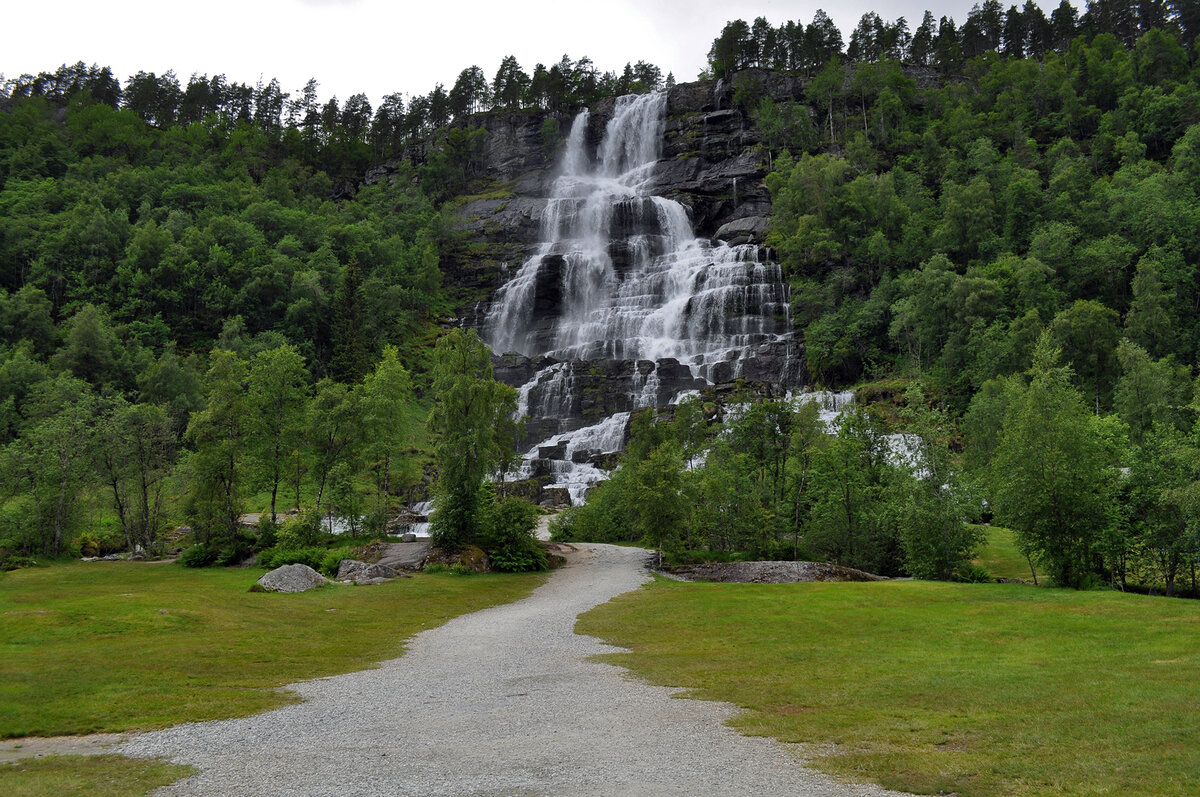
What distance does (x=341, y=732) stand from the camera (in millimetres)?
12078

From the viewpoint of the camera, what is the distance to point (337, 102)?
6993 inches

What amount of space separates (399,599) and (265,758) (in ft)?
67.2

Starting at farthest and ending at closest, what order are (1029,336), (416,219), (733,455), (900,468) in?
(416,219) < (1029,336) < (733,455) < (900,468)

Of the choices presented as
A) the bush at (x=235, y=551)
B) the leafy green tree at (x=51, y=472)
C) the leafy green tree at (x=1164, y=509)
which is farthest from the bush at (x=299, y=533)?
the leafy green tree at (x=1164, y=509)

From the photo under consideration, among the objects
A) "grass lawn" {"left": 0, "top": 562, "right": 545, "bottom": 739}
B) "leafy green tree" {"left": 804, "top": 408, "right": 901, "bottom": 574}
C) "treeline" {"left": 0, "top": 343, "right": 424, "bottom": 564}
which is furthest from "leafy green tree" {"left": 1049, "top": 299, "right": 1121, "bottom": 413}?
"treeline" {"left": 0, "top": 343, "right": 424, "bottom": 564}

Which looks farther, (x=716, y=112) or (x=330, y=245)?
(x=716, y=112)

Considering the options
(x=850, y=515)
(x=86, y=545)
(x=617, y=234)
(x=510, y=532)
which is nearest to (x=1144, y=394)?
(x=850, y=515)

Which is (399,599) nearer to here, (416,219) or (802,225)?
(802,225)

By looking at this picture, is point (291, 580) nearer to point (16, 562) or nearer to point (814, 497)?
point (16, 562)

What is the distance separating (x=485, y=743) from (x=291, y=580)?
78.9 feet

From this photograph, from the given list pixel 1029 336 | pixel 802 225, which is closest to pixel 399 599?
pixel 1029 336

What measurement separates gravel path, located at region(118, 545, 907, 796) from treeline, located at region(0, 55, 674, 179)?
155215 mm

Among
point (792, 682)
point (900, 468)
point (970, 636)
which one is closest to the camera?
point (792, 682)

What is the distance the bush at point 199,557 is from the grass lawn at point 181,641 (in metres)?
6.88
